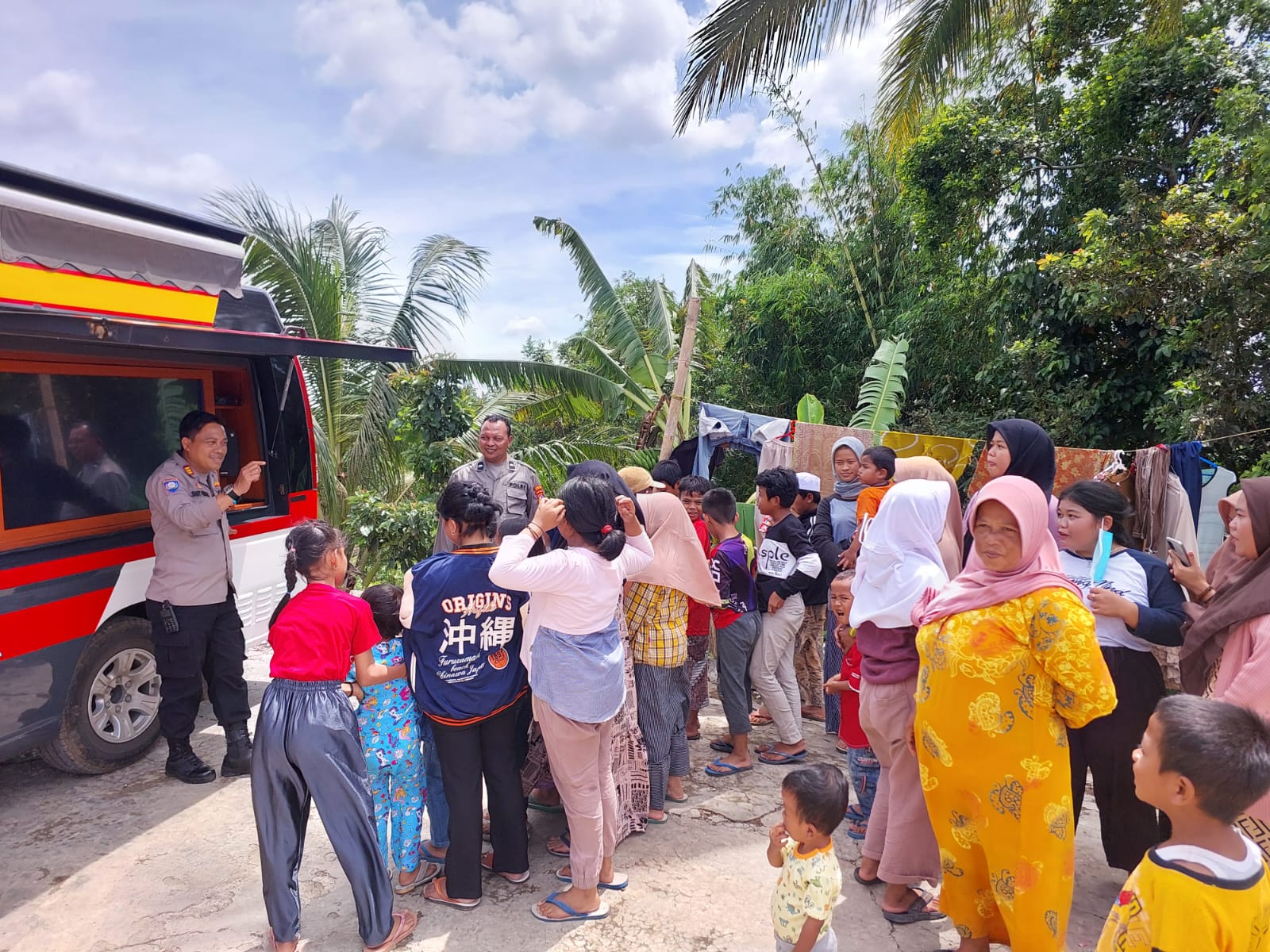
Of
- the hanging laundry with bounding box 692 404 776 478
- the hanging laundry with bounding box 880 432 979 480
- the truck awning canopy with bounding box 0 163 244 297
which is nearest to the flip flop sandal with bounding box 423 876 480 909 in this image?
the truck awning canopy with bounding box 0 163 244 297

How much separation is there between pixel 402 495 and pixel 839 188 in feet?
25.3

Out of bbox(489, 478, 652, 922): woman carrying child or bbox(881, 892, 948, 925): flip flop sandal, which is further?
bbox(881, 892, 948, 925): flip flop sandal

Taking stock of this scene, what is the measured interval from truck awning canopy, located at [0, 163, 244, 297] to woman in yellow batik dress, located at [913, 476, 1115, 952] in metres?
3.77

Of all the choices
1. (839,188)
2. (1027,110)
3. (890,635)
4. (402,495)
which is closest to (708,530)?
(890,635)

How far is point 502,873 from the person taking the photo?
10.3 ft

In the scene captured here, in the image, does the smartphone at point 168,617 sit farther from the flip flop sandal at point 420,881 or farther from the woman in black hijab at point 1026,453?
the woman in black hijab at point 1026,453

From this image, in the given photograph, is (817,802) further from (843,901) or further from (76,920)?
(76,920)

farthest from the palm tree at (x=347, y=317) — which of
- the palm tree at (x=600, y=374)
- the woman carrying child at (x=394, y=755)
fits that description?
the woman carrying child at (x=394, y=755)

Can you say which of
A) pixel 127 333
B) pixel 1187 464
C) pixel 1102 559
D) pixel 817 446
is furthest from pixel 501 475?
pixel 1187 464

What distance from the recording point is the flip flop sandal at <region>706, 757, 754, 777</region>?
4141mm

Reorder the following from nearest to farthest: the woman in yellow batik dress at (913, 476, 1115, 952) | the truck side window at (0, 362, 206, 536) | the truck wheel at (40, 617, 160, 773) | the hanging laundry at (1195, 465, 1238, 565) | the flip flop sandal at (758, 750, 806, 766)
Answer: the woman in yellow batik dress at (913, 476, 1115, 952) < the truck side window at (0, 362, 206, 536) < the truck wheel at (40, 617, 160, 773) < the flip flop sandal at (758, 750, 806, 766) < the hanging laundry at (1195, 465, 1238, 565)

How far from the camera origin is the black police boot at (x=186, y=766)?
401 cm

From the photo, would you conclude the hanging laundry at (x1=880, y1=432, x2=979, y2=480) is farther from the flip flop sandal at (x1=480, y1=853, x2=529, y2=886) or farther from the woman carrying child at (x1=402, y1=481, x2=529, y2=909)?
the flip flop sandal at (x1=480, y1=853, x2=529, y2=886)

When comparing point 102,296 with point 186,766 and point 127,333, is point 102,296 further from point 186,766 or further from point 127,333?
point 186,766
